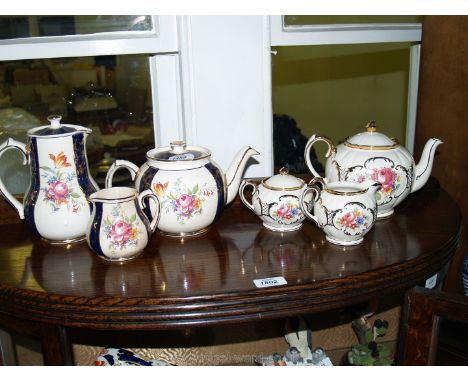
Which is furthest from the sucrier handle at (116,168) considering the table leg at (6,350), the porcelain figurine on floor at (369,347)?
the porcelain figurine on floor at (369,347)

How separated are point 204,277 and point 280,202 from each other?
0.21 metres

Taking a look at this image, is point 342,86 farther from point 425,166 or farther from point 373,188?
point 373,188

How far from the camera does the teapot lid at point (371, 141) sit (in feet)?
3.28

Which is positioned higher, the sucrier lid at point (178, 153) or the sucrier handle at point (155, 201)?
the sucrier lid at point (178, 153)

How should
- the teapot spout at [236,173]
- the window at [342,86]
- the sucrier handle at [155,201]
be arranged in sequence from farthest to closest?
the window at [342,86] < the teapot spout at [236,173] < the sucrier handle at [155,201]

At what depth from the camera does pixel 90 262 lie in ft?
2.93

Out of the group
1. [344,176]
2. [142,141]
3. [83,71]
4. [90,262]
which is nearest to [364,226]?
[344,176]

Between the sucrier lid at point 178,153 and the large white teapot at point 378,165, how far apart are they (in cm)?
24

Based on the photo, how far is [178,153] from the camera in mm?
974

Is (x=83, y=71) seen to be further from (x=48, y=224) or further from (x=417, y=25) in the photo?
(x=417, y=25)

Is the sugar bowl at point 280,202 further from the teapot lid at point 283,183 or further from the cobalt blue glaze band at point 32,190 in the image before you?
the cobalt blue glaze band at point 32,190

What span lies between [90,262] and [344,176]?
46 cm

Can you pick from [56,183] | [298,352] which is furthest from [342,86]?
[56,183]

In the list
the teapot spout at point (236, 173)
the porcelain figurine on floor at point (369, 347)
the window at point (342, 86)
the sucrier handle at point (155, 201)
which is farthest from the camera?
the window at point (342, 86)
